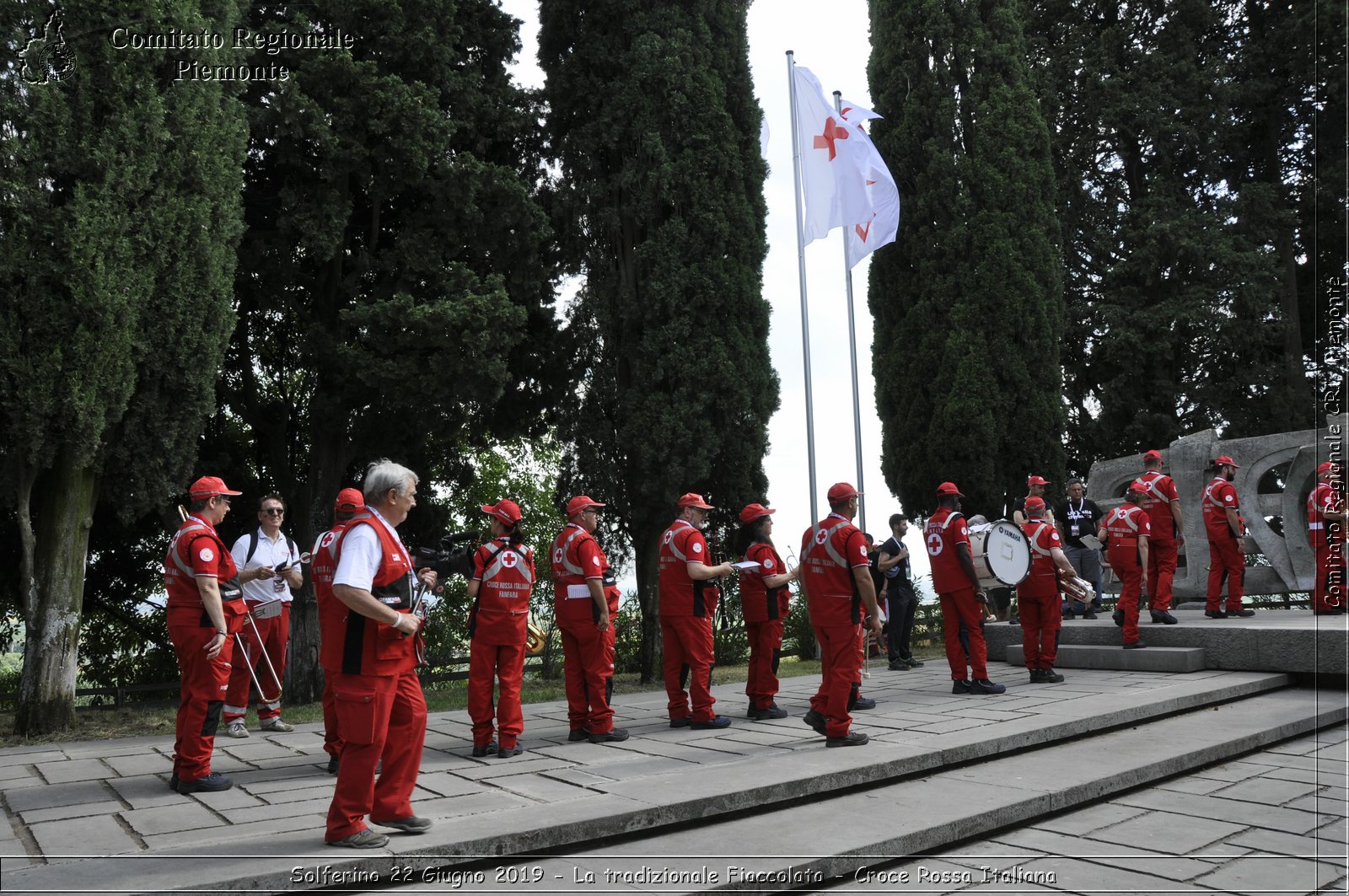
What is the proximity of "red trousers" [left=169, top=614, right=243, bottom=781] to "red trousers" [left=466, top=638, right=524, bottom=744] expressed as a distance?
1.71m

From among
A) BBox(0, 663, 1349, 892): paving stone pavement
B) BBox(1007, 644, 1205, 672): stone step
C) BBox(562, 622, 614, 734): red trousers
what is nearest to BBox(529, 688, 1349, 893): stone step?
BBox(0, 663, 1349, 892): paving stone pavement

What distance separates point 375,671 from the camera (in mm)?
4586

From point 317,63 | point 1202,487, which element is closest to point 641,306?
point 317,63

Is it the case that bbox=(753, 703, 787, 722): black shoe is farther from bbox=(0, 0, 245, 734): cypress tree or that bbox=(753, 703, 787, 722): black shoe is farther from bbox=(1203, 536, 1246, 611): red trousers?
bbox=(0, 0, 245, 734): cypress tree

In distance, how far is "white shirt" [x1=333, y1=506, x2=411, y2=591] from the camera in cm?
452

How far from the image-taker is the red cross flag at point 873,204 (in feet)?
51.1

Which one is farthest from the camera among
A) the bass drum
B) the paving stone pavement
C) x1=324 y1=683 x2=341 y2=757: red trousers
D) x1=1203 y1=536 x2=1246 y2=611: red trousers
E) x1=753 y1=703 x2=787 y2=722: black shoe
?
x1=1203 y1=536 x2=1246 y2=611: red trousers

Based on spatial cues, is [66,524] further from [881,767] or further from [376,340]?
[881,767]

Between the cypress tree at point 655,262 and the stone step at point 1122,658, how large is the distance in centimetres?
481

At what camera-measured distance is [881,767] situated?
618cm

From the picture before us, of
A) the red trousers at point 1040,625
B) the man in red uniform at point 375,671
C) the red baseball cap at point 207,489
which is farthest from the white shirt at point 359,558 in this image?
the red trousers at point 1040,625

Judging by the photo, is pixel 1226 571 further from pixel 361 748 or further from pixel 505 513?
pixel 361 748

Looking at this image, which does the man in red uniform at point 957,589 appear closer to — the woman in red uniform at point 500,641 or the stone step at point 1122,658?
the stone step at point 1122,658

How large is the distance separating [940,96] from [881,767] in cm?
1543
